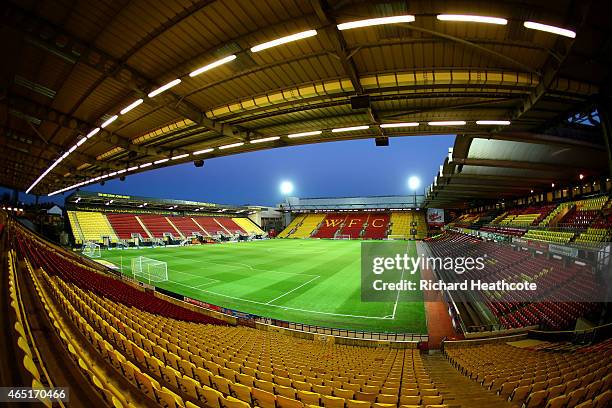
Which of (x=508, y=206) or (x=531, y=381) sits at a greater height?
(x=508, y=206)

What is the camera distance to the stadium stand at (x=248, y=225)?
198 ft

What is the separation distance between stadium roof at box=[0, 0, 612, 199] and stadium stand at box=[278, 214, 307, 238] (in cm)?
5429

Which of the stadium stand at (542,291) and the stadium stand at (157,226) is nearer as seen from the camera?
the stadium stand at (542,291)

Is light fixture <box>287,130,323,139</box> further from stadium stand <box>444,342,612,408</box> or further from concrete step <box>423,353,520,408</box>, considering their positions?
stadium stand <box>444,342,612,408</box>

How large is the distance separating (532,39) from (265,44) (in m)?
5.43

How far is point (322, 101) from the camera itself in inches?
310

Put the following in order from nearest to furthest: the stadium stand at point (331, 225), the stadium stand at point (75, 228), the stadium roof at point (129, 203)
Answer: the stadium stand at point (75, 228) < the stadium roof at point (129, 203) < the stadium stand at point (331, 225)

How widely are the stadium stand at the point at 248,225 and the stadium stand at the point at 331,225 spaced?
13.7 metres

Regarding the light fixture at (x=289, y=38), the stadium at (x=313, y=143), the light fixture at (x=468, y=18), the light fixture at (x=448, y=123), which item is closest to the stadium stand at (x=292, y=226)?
the stadium at (x=313, y=143)

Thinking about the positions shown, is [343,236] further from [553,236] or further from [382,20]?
[382,20]

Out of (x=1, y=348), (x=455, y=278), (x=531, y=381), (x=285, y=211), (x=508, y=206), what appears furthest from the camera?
(x=285, y=211)

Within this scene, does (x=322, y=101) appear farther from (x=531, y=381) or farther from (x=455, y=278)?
(x=455, y=278)

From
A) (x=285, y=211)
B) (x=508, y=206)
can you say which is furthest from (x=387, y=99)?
(x=285, y=211)

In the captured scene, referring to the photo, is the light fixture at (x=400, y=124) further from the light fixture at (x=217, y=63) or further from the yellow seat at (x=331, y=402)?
the yellow seat at (x=331, y=402)
